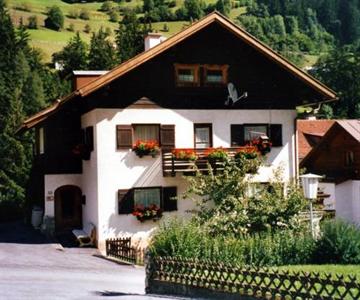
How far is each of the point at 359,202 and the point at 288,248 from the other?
15.6 meters

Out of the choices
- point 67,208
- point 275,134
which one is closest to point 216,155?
point 275,134

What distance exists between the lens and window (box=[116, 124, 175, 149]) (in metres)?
28.0

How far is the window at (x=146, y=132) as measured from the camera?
28.5m

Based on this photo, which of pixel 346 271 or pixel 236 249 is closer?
pixel 346 271

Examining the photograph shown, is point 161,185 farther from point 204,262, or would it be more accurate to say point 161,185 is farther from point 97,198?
point 204,262

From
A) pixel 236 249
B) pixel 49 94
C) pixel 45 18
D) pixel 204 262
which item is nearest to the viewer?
pixel 204 262

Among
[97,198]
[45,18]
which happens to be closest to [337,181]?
[97,198]

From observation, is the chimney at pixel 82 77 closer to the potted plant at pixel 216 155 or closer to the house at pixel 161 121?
the house at pixel 161 121

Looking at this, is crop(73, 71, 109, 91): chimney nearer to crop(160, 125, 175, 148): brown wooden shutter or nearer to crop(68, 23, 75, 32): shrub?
crop(160, 125, 175, 148): brown wooden shutter

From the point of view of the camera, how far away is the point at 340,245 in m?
18.6

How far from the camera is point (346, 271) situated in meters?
17.0

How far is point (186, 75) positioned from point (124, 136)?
3.97m

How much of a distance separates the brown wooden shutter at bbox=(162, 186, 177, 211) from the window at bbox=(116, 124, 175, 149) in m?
1.80

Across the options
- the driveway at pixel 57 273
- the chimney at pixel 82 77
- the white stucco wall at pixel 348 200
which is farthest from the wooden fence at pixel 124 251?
the white stucco wall at pixel 348 200
